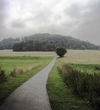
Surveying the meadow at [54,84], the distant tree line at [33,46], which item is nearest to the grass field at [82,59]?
the meadow at [54,84]

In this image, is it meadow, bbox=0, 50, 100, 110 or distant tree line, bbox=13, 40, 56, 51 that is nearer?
meadow, bbox=0, 50, 100, 110

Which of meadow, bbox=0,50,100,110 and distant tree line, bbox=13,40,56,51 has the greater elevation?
distant tree line, bbox=13,40,56,51

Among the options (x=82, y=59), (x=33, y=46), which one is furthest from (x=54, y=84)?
(x=33, y=46)

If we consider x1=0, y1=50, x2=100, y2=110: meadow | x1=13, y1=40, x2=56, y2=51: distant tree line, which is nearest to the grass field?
x1=0, y1=50, x2=100, y2=110: meadow

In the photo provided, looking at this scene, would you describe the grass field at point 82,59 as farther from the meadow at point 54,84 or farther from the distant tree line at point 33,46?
the distant tree line at point 33,46

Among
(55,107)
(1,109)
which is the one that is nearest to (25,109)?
(1,109)

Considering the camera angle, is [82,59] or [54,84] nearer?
[54,84]

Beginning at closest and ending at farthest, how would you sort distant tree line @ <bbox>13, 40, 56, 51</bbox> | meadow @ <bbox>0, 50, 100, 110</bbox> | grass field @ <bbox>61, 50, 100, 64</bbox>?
meadow @ <bbox>0, 50, 100, 110</bbox>, grass field @ <bbox>61, 50, 100, 64</bbox>, distant tree line @ <bbox>13, 40, 56, 51</bbox>

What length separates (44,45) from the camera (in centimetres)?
14700

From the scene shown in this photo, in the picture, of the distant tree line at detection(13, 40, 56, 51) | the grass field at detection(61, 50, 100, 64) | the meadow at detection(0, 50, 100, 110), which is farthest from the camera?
the distant tree line at detection(13, 40, 56, 51)

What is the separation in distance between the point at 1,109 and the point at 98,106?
5473 millimetres

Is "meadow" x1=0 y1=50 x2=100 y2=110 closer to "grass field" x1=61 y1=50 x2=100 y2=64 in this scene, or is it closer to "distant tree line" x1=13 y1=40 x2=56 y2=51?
"grass field" x1=61 y1=50 x2=100 y2=64

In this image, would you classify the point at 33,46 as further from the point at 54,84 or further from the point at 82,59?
the point at 54,84

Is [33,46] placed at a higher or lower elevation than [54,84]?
higher
